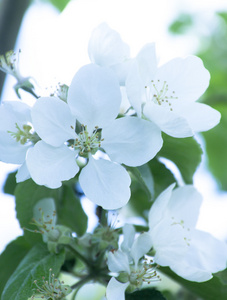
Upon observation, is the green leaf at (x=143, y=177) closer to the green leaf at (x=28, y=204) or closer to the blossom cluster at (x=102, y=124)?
the blossom cluster at (x=102, y=124)

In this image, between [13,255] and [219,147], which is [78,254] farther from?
Answer: [219,147]

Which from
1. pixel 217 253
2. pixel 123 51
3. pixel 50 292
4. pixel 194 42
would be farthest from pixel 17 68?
pixel 194 42

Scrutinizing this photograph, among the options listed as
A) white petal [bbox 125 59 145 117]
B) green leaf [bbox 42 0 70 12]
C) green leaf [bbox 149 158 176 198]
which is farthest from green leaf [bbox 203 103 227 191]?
white petal [bbox 125 59 145 117]

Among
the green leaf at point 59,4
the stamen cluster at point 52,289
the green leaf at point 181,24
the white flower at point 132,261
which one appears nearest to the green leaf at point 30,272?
the stamen cluster at point 52,289

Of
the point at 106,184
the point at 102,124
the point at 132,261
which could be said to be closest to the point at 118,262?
the point at 132,261

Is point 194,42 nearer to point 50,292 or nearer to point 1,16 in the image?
point 1,16

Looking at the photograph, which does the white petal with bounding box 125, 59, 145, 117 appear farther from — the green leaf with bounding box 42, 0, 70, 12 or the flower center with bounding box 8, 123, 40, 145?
the green leaf with bounding box 42, 0, 70, 12

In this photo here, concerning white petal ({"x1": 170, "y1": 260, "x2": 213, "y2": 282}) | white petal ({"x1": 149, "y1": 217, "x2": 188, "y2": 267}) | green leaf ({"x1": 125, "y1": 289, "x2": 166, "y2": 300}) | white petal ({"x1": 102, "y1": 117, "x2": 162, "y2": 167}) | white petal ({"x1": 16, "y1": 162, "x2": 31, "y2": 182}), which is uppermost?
white petal ({"x1": 16, "y1": 162, "x2": 31, "y2": 182})
